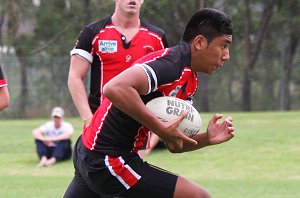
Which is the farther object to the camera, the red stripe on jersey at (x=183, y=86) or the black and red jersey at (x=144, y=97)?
the red stripe on jersey at (x=183, y=86)

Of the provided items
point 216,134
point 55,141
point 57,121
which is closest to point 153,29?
point 216,134

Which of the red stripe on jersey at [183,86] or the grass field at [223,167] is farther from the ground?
the red stripe on jersey at [183,86]

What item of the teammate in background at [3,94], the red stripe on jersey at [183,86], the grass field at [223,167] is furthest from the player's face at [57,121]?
the red stripe on jersey at [183,86]

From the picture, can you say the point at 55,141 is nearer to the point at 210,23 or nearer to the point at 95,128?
the point at 95,128

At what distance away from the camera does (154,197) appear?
502cm

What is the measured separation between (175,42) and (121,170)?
28961mm

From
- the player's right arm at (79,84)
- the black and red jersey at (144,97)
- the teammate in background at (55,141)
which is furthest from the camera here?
the teammate in background at (55,141)

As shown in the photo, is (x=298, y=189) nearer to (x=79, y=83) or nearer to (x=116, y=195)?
(x=79, y=83)

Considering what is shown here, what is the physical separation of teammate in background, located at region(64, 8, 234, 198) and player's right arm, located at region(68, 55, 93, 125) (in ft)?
5.16

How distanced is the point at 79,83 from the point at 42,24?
32604mm

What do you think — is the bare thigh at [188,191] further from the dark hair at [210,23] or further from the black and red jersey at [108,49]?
the black and red jersey at [108,49]

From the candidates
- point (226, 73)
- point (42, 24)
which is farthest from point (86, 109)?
point (42, 24)

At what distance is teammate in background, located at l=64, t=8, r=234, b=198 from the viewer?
15.6ft

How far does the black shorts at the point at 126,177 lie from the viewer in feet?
16.4
